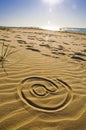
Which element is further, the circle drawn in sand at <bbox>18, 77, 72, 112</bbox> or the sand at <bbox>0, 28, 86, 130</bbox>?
the circle drawn in sand at <bbox>18, 77, 72, 112</bbox>

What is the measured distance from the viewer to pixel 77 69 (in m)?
3.98

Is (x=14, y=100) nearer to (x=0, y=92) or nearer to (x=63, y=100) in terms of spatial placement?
(x=0, y=92)

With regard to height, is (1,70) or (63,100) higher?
(1,70)

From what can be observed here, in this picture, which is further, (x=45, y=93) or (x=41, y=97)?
(x=45, y=93)

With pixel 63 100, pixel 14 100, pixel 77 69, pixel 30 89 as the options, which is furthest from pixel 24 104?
pixel 77 69

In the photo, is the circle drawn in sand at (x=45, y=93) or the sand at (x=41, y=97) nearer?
the sand at (x=41, y=97)

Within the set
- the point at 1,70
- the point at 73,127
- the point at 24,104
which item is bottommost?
the point at 73,127

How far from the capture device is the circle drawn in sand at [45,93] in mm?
2258

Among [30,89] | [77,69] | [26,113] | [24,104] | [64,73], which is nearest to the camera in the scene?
[26,113]

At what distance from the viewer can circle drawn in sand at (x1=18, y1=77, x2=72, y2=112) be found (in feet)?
7.41

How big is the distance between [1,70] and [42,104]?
134 centimetres

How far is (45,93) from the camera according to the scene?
2568mm

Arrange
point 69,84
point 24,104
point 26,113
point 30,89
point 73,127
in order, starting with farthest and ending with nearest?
point 69,84, point 30,89, point 24,104, point 26,113, point 73,127

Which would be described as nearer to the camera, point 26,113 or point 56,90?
point 26,113
